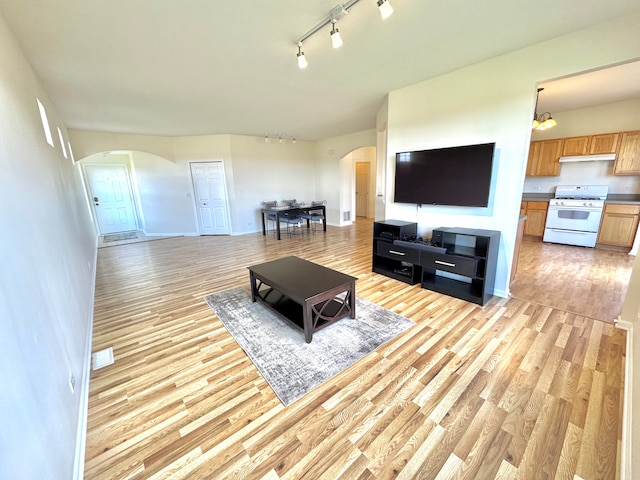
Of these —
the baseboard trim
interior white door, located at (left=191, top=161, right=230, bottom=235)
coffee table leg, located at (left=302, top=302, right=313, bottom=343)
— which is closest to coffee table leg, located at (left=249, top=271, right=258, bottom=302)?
coffee table leg, located at (left=302, top=302, right=313, bottom=343)

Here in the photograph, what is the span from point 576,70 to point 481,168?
1078 millimetres

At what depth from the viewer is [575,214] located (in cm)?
493

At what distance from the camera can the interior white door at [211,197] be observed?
689 centimetres

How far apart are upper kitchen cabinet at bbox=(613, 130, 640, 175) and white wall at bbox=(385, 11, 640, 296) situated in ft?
12.3


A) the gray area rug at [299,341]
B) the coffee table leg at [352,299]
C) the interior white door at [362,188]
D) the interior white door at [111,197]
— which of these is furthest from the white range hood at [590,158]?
the interior white door at [111,197]

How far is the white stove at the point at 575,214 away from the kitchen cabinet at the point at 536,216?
0.17m

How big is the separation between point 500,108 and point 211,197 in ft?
21.8

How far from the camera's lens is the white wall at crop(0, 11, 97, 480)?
912mm

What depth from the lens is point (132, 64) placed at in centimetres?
267

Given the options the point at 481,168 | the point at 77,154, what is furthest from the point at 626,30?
the point at 77,154

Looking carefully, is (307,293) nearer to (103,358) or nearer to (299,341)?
(299,341)

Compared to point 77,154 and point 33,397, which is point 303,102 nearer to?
point 33,397

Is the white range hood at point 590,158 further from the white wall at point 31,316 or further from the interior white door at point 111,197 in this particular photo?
the interior white door at point 111,197

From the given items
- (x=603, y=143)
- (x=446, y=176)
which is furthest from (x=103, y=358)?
(x=603, y=143)
